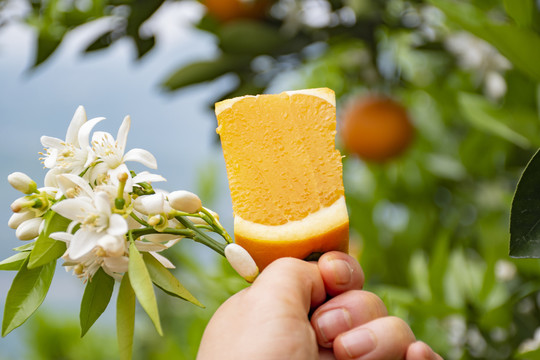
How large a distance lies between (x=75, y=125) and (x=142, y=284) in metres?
0.16

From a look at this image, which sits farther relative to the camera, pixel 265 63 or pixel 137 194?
pixel 265 63

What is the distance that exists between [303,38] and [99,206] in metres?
0.64

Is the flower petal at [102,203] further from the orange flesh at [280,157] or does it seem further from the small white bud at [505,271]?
the small white bud at [505,271]

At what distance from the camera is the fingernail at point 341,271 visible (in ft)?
1.39

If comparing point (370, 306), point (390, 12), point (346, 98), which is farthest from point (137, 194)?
point (346, 98)

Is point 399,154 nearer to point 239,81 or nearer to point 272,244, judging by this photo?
point 239,81

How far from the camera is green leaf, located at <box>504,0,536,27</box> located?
586mm

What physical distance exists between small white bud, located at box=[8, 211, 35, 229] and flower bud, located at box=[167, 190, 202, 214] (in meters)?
0.10

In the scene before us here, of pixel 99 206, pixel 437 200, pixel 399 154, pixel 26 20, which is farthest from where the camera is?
pixel 437 200

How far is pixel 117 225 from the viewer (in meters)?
0.36

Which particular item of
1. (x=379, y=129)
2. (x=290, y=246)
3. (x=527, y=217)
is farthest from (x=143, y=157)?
(x=379, y=129)

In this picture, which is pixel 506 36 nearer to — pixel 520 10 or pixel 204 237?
pixel 520 10

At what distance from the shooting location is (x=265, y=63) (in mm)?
993

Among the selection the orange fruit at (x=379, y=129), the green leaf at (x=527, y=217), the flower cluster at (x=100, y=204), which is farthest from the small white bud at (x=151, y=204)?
the orange fruit at (x=379, y=129)
